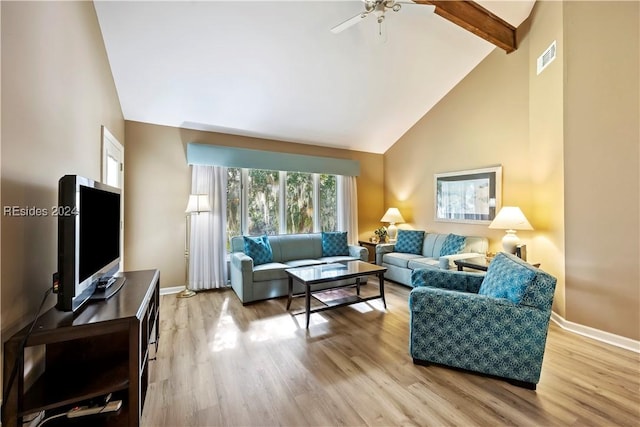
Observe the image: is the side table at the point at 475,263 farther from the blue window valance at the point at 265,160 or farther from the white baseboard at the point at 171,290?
the white baseboard at the point at 171,290

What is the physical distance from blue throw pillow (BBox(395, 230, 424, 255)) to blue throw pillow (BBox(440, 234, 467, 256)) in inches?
16.8

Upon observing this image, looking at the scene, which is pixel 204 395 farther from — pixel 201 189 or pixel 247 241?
pixel 201 189

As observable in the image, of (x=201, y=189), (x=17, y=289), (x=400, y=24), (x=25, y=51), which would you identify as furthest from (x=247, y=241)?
(x=400, y=24)

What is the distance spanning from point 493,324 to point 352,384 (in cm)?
108

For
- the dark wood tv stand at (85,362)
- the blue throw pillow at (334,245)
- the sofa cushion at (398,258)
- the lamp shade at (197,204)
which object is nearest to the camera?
the dark wood tv stand at (85,362)

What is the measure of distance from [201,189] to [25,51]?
9.04 feet

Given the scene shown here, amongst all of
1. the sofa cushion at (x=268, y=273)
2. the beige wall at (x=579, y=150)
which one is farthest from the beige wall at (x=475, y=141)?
the sofa cushion at (x=268, y=273)

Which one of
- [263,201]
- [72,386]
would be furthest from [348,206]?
[72,386]

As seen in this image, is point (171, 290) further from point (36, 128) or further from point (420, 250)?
point (420, 250)

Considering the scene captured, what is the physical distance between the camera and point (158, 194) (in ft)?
12.7

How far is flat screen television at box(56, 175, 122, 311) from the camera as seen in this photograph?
4.25 ft

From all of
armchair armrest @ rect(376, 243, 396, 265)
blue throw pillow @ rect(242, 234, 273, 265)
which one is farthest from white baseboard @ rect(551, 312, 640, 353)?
blue throw pillow @ rect(242, 234, 273, 265)

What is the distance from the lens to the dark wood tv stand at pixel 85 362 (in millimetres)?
1164

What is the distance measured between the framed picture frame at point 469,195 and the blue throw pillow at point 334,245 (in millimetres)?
1680
